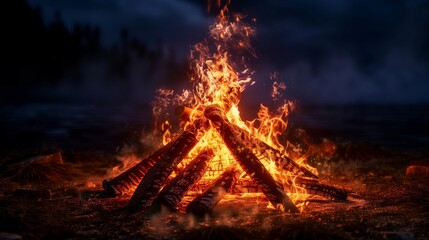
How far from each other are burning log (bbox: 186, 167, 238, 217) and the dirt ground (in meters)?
0.15

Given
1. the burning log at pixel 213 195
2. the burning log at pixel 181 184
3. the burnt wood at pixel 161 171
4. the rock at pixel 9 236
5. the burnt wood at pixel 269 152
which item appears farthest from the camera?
the burnt wood at pixel 269 152

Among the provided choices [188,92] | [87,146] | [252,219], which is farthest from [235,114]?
[87,146]

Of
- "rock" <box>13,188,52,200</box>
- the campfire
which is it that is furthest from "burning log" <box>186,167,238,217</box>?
"rock" <box>13,188,52,200</box>

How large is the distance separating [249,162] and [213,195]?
0.95 metres

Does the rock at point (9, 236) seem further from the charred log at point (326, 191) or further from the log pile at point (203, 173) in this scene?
the charred log at point (326, 191)

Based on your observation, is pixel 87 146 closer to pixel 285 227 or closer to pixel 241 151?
pixel 241 151

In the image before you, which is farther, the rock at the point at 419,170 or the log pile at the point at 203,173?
the rock at the point at 419,170

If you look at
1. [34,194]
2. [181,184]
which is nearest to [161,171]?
[181,184]

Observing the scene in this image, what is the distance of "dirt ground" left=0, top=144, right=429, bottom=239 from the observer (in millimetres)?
5609

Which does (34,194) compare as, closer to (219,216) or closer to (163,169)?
(163,169)

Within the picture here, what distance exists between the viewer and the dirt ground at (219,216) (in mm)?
5609

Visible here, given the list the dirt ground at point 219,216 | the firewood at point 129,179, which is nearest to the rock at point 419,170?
the dirt ground at point 219,216

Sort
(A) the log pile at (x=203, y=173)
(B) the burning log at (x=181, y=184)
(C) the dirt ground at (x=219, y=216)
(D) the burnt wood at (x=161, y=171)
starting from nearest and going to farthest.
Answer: (C) the dirt ground at (x=219, y=216) → (B) the burning log at (x=181, y=184) → (A) the log pile at (x=203, y=173) → (D) the burnt wood at (x=161, y=171)

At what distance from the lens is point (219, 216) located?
21.6 feet
